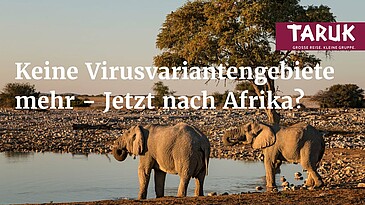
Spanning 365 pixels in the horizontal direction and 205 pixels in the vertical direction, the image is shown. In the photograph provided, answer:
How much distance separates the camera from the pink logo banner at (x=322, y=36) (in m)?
29.6

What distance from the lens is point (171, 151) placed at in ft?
47.6

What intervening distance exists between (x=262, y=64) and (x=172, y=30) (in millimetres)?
4874

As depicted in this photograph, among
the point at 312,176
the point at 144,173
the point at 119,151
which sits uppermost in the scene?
the point at 119,151

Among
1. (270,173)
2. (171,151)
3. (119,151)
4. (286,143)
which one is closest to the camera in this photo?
(171,151)

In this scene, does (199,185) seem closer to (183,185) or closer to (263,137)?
(183,185)

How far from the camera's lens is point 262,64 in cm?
2989

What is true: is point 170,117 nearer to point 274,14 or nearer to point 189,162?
point 274,14

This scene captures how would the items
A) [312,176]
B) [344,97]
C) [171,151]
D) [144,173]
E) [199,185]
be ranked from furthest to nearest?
[344,97] < [312,176] < [144,173] < [199,185] < [171,151]

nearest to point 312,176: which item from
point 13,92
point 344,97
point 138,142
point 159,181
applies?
point 159,181

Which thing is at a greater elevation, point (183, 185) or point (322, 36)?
point (322, 36)

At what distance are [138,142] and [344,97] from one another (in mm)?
54396

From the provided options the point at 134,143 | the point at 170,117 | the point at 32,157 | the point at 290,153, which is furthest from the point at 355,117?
the point at 134,143

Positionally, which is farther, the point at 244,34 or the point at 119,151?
the point at 244,34

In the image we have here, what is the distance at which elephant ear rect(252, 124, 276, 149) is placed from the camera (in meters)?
17.1
